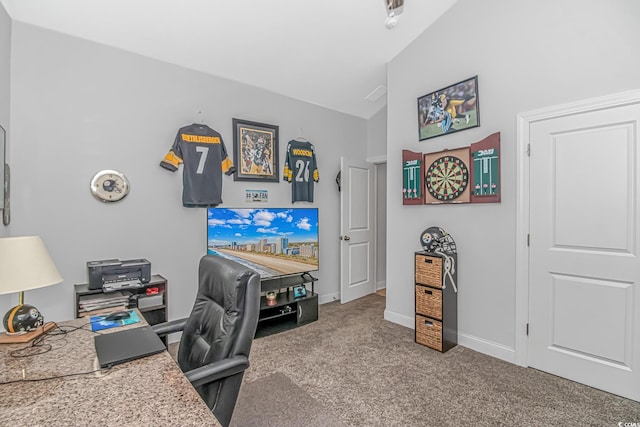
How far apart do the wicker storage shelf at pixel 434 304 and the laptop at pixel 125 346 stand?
2.36m

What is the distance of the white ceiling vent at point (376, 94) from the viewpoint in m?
4.25

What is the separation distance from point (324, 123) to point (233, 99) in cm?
133

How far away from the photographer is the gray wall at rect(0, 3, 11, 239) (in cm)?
232

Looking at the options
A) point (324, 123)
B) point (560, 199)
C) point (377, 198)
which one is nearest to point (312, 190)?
point (324, 123)

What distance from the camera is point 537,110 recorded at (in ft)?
8.39

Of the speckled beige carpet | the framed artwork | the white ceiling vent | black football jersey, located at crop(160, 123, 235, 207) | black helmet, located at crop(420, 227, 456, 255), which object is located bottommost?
the speckled beige carpet

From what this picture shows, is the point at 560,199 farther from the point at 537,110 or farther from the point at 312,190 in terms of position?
the point at 312,190

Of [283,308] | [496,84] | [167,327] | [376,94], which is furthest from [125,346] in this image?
[376,94]

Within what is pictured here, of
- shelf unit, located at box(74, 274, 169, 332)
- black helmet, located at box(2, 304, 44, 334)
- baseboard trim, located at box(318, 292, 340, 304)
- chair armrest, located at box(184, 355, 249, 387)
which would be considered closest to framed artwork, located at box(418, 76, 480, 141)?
baseboard trim, located at box(318, 292, 340, 304)

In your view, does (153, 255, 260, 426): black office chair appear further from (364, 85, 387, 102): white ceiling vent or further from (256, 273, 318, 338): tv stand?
(364, 85, 387, 102): white ceiling vent

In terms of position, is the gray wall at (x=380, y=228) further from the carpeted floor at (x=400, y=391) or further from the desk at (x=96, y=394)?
the desk at (x=96, y=394)

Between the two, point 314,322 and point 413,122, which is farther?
point 314,322

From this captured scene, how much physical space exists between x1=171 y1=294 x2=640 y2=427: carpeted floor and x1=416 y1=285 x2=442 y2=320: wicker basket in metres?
0.33

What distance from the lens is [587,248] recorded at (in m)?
2.36
